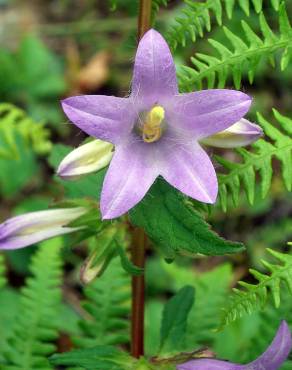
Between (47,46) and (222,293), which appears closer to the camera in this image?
(222,293)

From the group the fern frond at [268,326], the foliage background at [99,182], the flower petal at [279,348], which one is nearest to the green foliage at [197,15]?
the foliage background at [99,182]

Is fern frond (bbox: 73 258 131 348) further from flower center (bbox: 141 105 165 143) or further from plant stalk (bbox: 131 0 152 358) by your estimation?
flower center (bbox: 141 105 165 143)

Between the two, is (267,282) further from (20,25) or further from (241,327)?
(20,25)

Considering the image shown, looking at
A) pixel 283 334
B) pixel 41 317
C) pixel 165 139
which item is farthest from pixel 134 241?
pixel 41 317

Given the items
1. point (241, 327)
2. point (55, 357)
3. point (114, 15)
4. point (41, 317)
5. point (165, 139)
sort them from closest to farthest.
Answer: point (165, 139), point (55, 357), point (41, 317), point (241, 327), point (114, 15)

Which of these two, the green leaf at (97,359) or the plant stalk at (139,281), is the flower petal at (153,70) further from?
the green leaf at (97,359)
